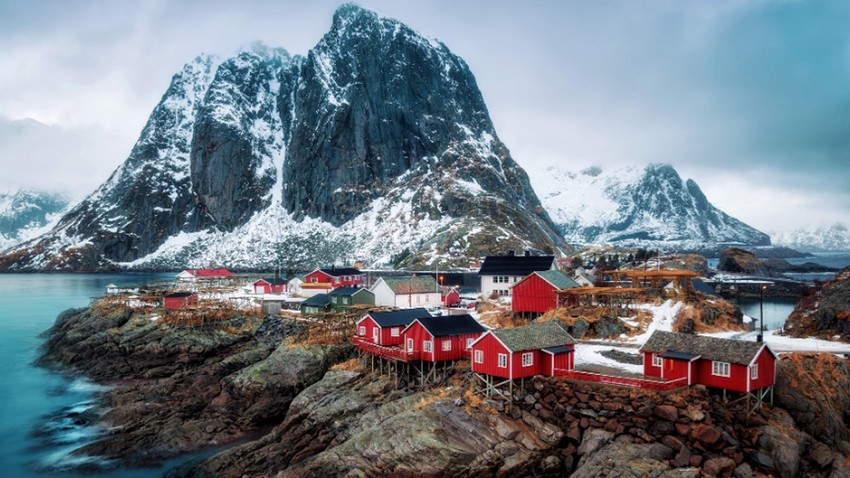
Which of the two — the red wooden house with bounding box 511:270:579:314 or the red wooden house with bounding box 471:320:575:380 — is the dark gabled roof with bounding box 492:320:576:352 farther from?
the red wooden house with bounding box 511:270:579:314

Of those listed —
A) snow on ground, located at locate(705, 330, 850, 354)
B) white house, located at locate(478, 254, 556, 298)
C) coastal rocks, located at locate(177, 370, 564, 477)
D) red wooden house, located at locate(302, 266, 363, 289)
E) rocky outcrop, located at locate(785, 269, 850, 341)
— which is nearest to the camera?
coastal rocks, located at locate(177, 370, 564, 477)

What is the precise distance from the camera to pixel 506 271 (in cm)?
7388

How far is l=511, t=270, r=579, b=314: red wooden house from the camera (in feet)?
170

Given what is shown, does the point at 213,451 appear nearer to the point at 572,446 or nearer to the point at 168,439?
the point at 168,439

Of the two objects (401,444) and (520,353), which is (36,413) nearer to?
(401,444)

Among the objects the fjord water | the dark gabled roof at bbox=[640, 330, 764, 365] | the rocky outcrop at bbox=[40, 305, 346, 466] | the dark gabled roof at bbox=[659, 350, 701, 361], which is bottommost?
the fjord water

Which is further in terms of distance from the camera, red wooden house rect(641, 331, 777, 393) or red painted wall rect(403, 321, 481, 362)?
red painted wall rect(403, 321, 481, 362)

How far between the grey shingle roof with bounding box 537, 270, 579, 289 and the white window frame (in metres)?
23.4

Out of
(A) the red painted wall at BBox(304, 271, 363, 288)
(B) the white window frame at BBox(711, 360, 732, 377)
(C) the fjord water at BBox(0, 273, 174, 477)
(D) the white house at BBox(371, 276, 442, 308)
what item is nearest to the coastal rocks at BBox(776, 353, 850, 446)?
A: (B) the white window frame at BBox(711, 360, 732, 377)

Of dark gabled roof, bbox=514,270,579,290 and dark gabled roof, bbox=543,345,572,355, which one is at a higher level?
dark gabled roof, bbox=514,270,579,290

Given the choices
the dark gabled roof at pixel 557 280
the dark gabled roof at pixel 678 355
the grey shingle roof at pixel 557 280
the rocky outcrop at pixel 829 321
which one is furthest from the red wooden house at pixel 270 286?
the dark gabled roof at pixel 678 355

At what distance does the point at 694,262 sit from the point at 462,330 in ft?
344

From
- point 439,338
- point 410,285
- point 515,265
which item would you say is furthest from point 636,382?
point 515,265

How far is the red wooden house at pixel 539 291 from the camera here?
170ft
